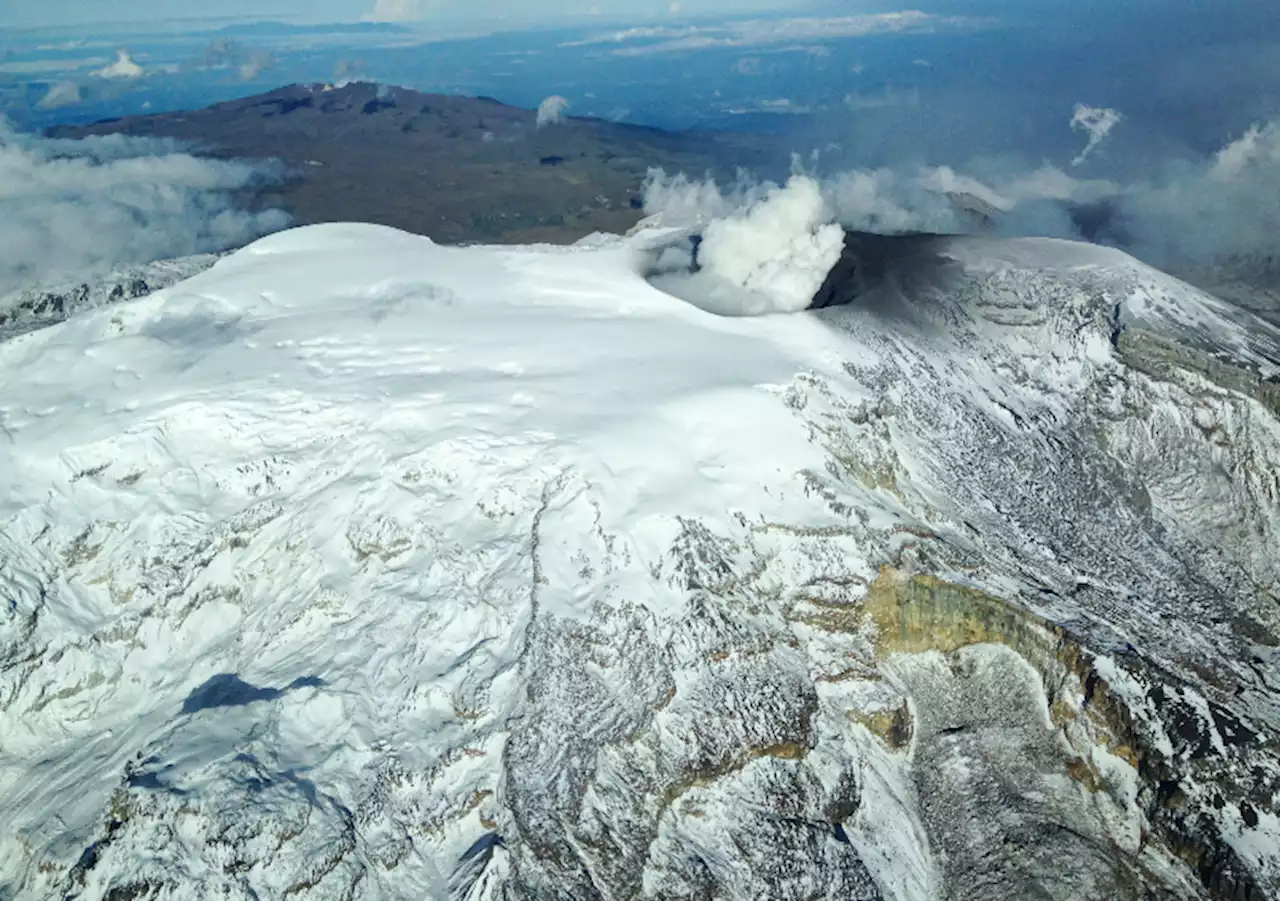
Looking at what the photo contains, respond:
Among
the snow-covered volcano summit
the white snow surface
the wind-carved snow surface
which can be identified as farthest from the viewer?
the wind-carved snow surface

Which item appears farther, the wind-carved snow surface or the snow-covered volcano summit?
the wind-carved snow surface

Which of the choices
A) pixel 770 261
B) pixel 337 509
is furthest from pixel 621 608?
pixel 770 261

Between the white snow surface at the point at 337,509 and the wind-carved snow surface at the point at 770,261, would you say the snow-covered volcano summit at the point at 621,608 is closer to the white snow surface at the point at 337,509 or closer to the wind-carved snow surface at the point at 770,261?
the white snow surface at the point at 337,509

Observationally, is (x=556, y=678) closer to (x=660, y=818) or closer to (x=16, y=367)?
(x=660, y=818)

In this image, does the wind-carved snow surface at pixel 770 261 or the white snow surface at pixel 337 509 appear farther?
the wind-carved snow surface at pixel 770 261

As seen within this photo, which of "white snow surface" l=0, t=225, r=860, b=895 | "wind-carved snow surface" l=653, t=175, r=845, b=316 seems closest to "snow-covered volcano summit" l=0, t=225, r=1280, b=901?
"white snow surface" l=0, t=225, r=860, b=895

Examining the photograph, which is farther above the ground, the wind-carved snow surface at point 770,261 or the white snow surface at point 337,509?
the wind-carved snow surface at point 770,261

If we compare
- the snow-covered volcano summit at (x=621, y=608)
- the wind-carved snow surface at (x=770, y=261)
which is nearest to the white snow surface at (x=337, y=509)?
the snow-covered volcano summit at (x=621, y=608)

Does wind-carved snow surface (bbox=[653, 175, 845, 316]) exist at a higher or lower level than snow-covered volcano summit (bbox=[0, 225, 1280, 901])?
higher

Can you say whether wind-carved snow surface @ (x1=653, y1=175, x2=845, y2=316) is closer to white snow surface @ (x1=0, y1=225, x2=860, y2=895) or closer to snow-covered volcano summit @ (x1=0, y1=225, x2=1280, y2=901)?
snow-covered volcano summit @ (x1=0, y1=225, x2=1280, y2=901)
